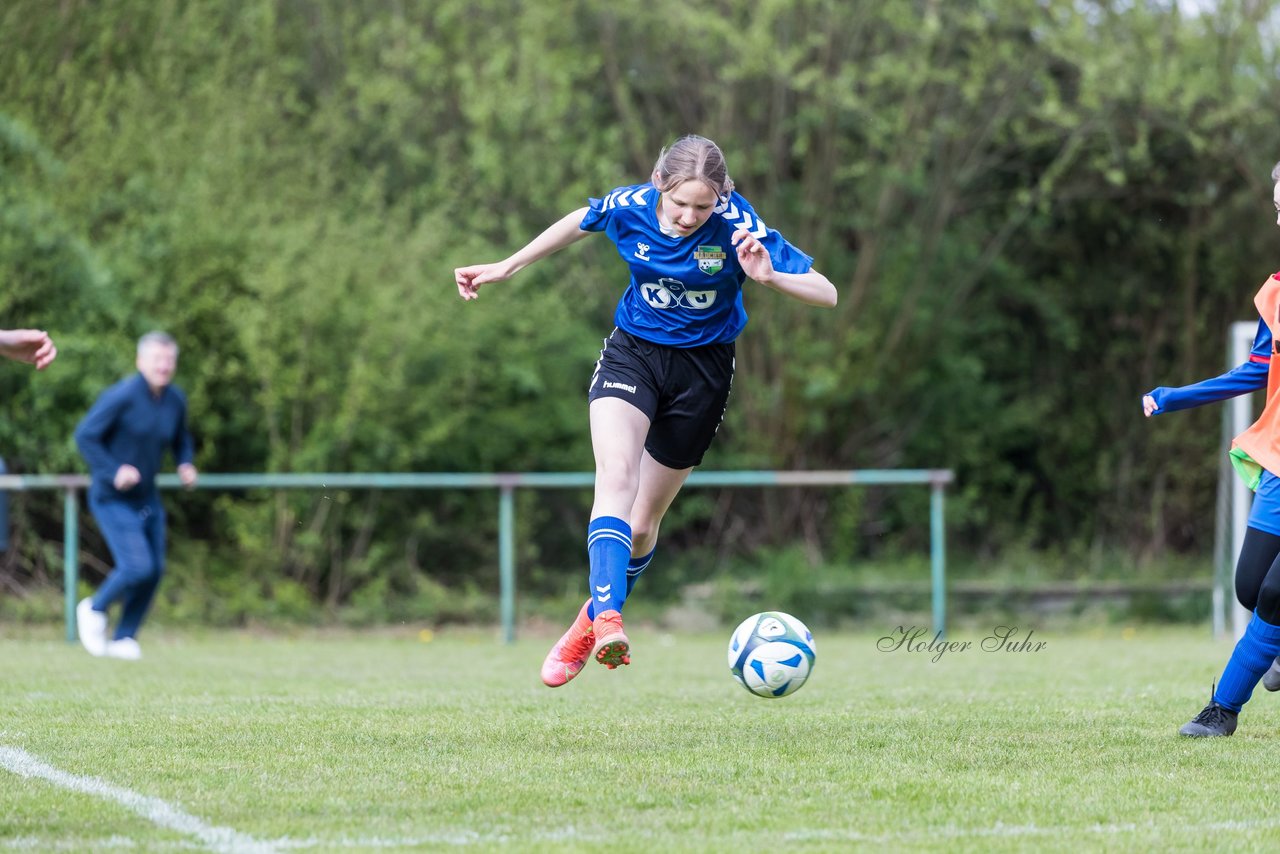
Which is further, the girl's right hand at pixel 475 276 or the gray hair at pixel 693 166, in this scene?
the girl's right hand at pixel 475 276

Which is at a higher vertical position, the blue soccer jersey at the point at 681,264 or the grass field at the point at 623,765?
the blue soccer jersey at the point at 681,264

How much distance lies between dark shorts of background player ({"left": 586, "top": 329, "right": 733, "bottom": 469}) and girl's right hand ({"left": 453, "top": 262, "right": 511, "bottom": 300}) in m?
0.47

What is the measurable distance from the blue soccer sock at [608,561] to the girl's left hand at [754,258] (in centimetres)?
97

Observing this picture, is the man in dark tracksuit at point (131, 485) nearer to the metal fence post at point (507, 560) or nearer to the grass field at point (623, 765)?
the grass field at point (623, 765)

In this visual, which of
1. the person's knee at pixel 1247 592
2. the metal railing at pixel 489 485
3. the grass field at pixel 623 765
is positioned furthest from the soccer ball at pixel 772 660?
the metal railing at pixel 489 485

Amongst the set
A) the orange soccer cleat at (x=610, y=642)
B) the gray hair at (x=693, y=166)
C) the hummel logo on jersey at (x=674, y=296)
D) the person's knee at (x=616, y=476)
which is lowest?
the orange soccer cleat at (x=610, y=642)

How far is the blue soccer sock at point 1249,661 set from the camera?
5.18m

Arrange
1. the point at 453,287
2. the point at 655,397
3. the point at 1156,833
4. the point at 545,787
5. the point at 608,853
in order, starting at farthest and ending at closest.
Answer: the point at 453,287 → the point at 655,397 → the point at 545,787 → the point at 1156,833 → the point at 608,853

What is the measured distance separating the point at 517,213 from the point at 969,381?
206 inches

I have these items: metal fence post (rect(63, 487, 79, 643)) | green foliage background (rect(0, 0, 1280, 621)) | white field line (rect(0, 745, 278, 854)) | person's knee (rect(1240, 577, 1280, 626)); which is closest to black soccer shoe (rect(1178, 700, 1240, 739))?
person's knee (rect(1240, 577, 1280, 626))

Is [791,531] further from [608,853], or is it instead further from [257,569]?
[608,853]

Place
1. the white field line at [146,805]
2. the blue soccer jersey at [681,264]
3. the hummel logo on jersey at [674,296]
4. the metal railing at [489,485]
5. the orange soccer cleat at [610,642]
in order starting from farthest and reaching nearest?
the metal railing at [489,485] < the hummel logo on jersey at [674,296] < the blue soccer jersey at [681,264] < the orange soccer cleat at [610,642] < the white field line at [146,805]

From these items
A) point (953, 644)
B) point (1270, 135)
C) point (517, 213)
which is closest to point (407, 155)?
point (517, 213)

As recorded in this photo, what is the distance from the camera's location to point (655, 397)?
222 inches
